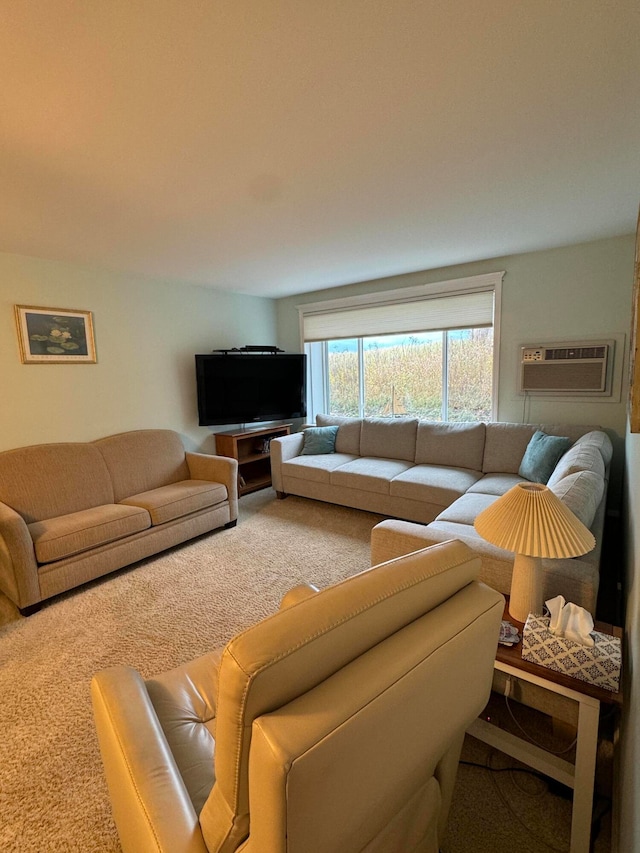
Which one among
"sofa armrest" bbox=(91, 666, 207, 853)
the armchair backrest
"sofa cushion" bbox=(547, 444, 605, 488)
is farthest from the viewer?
"sofa cushion" bbox=(547, 444, 605, 488)

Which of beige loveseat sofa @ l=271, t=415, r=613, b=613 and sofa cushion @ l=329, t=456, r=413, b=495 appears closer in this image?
beige loveseat sofa @ l=271, t=415, r=613, b=613

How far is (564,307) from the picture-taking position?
3316 millimetres

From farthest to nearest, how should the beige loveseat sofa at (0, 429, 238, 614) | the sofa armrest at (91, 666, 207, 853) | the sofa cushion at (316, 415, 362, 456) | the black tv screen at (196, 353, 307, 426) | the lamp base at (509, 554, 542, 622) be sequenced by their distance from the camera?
the sofa cushion at (316, 415, 362, 456) < the black tv screen at (196, 353, 307, 426) < the beige loveseat sofa at (0, 429, 238, 614) < the lamp base at (509, 554, 542, 622) < the sofa armrest at (91, 666, 207, 853)

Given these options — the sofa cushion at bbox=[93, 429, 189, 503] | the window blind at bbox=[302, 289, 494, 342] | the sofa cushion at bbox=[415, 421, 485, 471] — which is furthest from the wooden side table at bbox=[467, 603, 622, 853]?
the window blind at bbox=[302, 289, 494, 342]

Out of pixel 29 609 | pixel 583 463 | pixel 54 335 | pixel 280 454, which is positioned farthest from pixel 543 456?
pixel 54 335

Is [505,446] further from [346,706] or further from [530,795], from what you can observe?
[346,706]

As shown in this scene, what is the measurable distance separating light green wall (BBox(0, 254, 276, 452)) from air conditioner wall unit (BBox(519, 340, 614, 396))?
3.24 metres

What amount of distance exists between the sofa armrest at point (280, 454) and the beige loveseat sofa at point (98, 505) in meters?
0.73

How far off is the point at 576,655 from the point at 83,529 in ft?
9.00

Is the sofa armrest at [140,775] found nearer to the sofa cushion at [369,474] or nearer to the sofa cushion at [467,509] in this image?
the sofa cushion at [467,509]

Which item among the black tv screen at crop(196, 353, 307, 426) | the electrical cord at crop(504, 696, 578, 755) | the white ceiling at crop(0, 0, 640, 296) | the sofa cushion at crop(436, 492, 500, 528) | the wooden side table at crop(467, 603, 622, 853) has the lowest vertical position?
the electrical cord at crop(504, 696, 578, 755)

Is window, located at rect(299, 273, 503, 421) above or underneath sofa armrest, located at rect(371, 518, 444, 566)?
above

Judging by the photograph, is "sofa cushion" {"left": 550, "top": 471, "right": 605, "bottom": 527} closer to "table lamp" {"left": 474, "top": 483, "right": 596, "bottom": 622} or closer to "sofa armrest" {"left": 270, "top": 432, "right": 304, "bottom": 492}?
"table lamp" {"left": 474, "top": 483, "right": 596, "bottom": 622}

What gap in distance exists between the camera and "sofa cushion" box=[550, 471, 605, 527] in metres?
1.59
